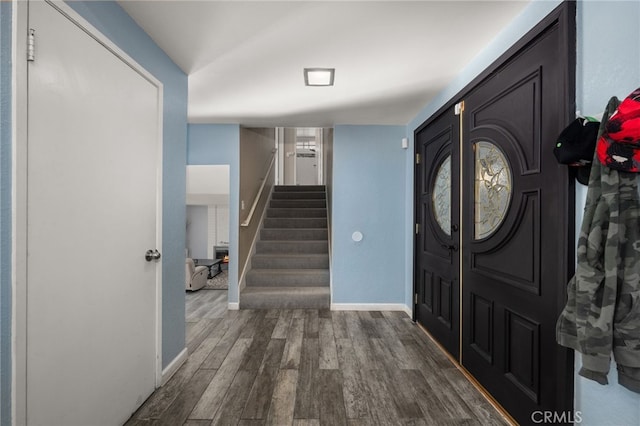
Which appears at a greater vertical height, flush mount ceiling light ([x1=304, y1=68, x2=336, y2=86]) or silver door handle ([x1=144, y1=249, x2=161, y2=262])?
flush mount ceiling light ([x1=304, y1=68, x2=336, y2=86])

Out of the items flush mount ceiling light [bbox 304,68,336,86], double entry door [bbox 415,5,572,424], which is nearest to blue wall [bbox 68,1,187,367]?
flush mount ceiling light [bbox 304,68,336,86]

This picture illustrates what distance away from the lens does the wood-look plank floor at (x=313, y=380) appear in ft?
5.89

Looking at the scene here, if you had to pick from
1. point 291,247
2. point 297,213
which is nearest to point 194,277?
point 291,247

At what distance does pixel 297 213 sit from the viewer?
541 cm

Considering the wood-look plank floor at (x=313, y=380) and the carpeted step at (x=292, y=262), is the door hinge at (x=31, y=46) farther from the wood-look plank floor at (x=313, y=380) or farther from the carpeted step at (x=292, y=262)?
the carpeted step at (x=292, y=262)

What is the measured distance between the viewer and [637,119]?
A: 38.9 inches

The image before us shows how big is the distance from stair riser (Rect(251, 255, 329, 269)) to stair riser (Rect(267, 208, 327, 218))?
116 cm

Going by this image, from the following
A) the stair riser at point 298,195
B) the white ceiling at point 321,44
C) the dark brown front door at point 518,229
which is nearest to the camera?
the dark brown front door at point 518,229

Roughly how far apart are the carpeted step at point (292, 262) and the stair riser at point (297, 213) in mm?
1147

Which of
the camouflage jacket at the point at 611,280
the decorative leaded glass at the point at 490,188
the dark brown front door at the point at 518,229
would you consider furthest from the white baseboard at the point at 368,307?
the camouflage jacket at the point at 611,280

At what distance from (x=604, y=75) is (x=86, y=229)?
234cm

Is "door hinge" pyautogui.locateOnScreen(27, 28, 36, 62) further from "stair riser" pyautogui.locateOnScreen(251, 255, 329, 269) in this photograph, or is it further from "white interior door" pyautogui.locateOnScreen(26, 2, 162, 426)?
"stair riser" pyautogui.locateOnScreen(251, 255, 329, 269)

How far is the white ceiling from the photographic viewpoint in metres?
1.67

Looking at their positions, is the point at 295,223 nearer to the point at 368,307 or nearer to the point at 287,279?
the point at 287,279
